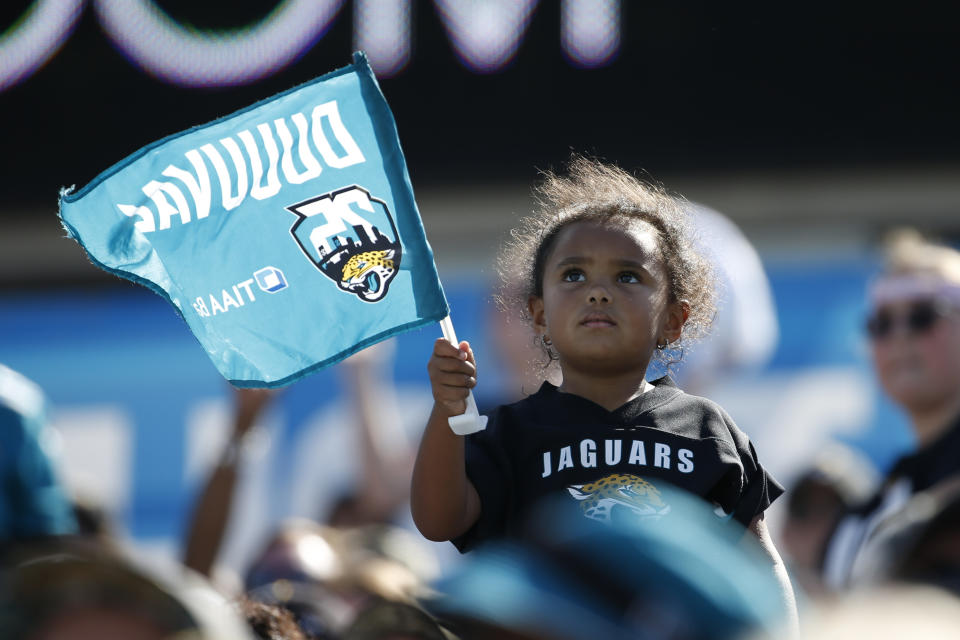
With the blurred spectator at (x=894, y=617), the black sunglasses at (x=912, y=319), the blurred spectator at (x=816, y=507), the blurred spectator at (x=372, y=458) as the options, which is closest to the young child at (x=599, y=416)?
the blurred spectator at (x=894, y=617)

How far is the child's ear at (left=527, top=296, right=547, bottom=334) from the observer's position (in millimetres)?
2650

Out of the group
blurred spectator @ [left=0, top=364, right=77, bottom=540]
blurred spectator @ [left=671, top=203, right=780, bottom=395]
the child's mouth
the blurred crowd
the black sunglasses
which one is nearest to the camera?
the blurred crowd

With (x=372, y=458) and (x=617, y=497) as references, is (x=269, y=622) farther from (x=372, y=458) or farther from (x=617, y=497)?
(x=372, y=458)

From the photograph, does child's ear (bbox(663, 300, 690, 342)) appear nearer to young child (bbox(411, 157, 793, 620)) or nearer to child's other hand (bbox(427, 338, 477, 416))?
young child (bbox(411, 157, 793, 620))

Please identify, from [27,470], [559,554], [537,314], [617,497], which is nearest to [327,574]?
[27,470]

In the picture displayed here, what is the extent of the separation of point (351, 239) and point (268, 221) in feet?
0.58

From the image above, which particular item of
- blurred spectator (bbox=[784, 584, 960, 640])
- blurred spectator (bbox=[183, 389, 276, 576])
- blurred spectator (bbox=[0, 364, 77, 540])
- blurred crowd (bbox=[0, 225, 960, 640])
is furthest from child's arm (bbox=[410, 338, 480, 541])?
blurred spectator (bbox=[183, 389, 276, 576])

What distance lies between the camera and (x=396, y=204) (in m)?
2.51

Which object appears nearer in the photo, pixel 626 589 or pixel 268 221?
pixel 626 589

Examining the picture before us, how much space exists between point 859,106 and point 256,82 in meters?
2.51

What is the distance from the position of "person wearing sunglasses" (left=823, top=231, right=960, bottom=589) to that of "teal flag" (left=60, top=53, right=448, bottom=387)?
1.47m

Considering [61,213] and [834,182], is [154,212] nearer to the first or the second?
[61,213]

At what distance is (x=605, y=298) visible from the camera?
7.90 ft

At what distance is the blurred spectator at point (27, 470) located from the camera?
275 centimetres
